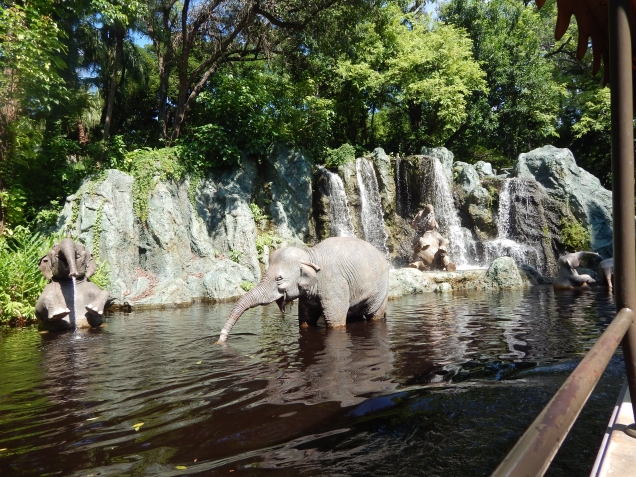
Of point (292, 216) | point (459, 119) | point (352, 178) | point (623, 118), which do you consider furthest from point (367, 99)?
point (623, 118)

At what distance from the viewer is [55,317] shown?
29.7 feet

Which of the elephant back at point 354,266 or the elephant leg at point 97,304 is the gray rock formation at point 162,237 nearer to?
the elephant leg at point 97,304

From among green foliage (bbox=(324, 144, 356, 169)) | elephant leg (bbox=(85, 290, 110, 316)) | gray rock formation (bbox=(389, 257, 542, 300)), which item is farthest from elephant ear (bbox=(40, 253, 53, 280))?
green foliage (bbox=(324, 144, 356, 169))

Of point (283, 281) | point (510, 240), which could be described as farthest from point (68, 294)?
point (510, 240)

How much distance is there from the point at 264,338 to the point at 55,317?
4369 mm

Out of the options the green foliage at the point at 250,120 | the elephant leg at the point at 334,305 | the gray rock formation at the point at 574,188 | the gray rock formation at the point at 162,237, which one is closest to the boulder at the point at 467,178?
the gray rock formation at the point at 574,188

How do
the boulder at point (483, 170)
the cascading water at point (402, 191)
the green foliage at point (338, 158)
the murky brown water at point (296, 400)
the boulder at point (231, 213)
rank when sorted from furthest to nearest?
the boulder at point (483, 170)
the cascading water at point (402, 191)
the green foliage at point (338, 158)
the boulder at point (231, 213)
the murky brown water at point (296, 400)

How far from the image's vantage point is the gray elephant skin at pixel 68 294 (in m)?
9.13

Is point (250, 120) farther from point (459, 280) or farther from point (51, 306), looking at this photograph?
point (51, 306)

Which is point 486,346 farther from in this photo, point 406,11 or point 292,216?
point 406,11

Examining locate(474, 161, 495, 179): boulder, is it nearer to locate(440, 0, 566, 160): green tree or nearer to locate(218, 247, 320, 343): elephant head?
locate(440, 0, 566, 160): green tree

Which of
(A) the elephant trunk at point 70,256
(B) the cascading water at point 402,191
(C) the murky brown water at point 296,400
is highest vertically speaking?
(B) the cascading water at point 402,191

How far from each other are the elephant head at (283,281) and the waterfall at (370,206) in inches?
593

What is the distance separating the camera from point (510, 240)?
73.7 ft
